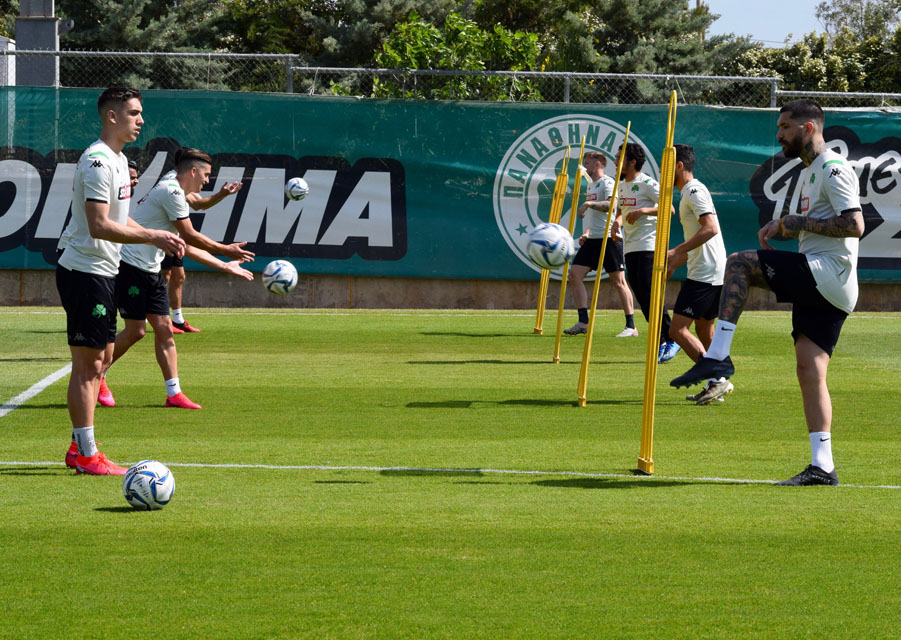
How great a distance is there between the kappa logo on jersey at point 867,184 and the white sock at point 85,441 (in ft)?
50.9

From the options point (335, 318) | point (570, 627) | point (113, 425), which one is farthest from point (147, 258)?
point (335, 318)

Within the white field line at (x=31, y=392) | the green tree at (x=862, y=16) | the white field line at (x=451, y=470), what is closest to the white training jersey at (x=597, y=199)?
the white field line at (x=31, y=392)

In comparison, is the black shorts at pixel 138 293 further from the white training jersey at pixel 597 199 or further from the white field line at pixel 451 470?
the white training jersey at pixel 597 199

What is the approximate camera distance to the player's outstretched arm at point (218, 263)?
8.21 m

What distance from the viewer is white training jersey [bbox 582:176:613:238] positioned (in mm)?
15555

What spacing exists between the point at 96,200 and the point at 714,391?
215 inches

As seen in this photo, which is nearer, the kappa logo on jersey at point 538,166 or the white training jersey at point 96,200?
the white training jersey at point 96,200

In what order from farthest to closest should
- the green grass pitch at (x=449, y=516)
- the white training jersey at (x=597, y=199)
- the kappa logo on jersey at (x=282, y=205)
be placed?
the kappa logo on jersey at (x=282, y=205)
the white training jersey at (x=597, y=199)
the green grass pitch at (x=449, y=516)

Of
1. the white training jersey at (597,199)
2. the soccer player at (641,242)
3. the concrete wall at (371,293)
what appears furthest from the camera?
the concrete wall at (371,293)

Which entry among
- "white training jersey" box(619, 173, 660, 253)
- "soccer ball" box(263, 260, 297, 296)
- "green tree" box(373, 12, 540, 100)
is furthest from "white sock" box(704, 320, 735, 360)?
"green tree" box(373, 12, 540, 100)

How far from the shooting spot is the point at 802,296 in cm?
664

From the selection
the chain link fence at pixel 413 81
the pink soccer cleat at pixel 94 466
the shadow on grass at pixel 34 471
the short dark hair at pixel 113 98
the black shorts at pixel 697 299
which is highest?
the chain link fence at pixel 413 81

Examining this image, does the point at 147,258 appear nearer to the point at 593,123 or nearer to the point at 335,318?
the point at 335,318

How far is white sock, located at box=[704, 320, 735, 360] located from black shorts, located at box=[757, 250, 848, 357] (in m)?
0.33
